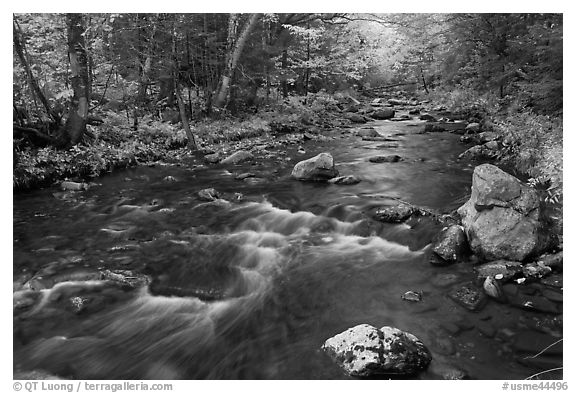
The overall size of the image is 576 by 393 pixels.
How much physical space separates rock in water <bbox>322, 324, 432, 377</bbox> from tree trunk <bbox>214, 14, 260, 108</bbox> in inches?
536

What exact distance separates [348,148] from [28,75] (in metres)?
9.30

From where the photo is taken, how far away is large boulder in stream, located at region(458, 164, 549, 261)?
493cm

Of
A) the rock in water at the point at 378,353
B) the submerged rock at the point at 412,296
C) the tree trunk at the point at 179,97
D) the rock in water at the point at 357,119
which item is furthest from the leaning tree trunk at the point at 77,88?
the rock in water at the point at 357,119

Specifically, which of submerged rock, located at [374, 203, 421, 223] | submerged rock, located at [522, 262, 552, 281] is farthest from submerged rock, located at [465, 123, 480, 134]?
submerged rock, located at [522, 262, 552, 281]

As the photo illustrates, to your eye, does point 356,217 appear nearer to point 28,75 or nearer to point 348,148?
point 348,148

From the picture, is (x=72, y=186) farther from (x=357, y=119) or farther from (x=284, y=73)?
(x=357, y=119)

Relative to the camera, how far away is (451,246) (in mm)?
5332

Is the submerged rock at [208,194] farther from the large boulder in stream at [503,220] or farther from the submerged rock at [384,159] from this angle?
the large boulder in stream at [503,220]

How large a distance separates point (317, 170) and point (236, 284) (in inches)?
183

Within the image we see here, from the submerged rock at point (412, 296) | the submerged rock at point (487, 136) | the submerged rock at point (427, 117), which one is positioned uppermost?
the submerged rock at point (427, 117)

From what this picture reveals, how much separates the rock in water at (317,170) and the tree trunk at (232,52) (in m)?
7.62

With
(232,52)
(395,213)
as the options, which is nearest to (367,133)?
(232,52)

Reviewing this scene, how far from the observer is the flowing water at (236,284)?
12.4 feet
